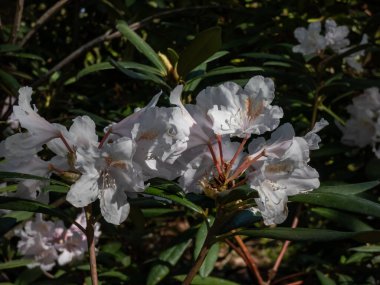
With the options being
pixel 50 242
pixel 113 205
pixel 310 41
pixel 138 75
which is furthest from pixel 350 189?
pixel 50 242

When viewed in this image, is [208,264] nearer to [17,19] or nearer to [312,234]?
[312,234]

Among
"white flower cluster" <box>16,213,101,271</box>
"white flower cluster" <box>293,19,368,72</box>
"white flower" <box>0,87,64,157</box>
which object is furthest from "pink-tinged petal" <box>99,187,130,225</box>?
"white flower cluster" <box>293,19,368,72</box>

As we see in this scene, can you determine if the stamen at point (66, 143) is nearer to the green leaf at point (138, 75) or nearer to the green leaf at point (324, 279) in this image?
the green leaf at point (138, 75)

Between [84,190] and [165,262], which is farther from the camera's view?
[165,262]

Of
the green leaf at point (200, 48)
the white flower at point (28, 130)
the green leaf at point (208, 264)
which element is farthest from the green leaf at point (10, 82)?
the white flower at point (28, 130)

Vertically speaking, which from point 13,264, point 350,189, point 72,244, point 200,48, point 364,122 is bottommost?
point 72,244

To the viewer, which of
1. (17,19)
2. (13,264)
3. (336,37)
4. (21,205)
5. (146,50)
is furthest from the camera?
(336,37)

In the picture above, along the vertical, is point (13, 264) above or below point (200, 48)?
below
